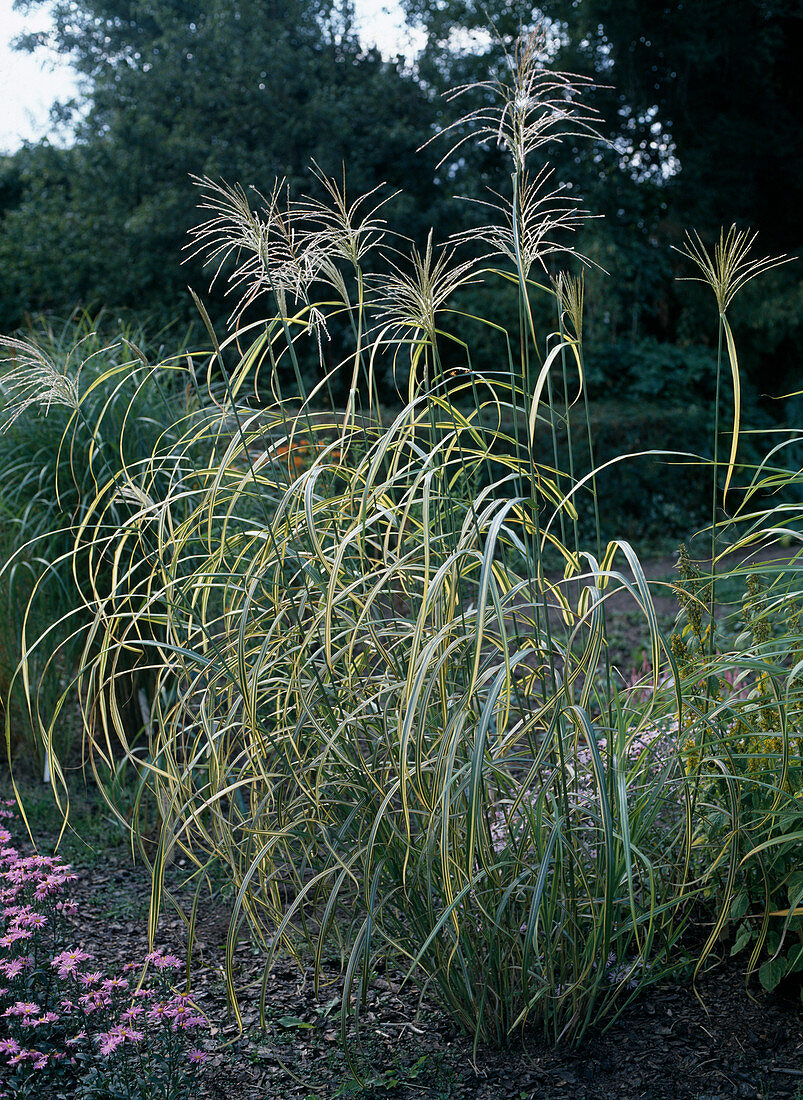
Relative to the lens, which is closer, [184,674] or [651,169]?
[184,674]

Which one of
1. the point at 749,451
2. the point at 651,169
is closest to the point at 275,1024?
the point at 749,451

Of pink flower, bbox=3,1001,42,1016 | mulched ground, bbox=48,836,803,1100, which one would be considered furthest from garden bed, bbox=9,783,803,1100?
pink flower, bbox=3,1001,42,1016

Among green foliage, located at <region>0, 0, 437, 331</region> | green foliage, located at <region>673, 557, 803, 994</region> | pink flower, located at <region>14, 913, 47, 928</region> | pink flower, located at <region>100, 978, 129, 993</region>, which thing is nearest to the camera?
green foliage, located at <region>673, 557, 803, 994</region>

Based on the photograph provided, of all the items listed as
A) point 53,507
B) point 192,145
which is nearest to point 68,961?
point 53,507

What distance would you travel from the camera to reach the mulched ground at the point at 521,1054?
5.06 feet

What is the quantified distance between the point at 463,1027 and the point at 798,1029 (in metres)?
0.63

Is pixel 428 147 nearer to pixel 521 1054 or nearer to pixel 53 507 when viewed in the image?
pixel 53 507

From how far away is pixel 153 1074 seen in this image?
64.4 inches

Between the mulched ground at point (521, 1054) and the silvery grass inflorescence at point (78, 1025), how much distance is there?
11cm

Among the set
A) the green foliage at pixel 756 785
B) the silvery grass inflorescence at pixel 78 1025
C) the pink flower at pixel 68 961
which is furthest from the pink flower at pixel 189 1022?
the green foliage at pixel 756 785

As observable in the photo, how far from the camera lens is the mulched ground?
60.7 inches

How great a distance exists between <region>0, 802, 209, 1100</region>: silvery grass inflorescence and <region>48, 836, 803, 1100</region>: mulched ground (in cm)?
11

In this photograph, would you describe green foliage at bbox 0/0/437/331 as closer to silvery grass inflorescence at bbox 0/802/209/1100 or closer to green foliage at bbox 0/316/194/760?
green foliage at bbox 0/316/194/760

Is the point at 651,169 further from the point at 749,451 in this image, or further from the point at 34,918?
the point at 34,918
